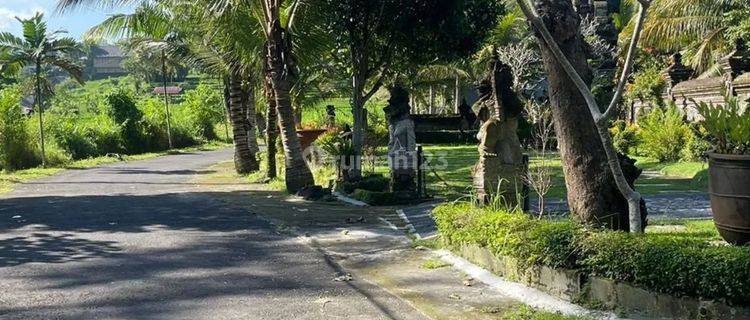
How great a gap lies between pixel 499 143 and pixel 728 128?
3660 millimetres

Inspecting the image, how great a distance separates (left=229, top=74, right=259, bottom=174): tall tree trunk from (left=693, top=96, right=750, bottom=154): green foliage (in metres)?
16.0

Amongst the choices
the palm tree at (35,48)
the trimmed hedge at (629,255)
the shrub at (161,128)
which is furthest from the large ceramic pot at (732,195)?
the shrub at (161,128)

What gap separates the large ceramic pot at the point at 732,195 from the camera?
18.9 ft

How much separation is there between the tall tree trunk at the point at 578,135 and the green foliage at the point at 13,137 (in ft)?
75.0

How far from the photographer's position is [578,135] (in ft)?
21.9

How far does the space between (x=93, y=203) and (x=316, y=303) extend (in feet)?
30.9

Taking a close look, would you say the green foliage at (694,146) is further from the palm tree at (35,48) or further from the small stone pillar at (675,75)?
the palm tree at (35,48)

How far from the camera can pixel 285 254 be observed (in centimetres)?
857

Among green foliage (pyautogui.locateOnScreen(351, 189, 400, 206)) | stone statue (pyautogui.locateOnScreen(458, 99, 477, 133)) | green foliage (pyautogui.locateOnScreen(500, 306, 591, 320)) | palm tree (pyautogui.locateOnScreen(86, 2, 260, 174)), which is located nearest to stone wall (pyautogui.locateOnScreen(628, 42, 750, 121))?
green foliage (pyautogui.locateOnScreen(351, 189, 400, 206))

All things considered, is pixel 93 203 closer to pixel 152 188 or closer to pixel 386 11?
pixel 152 188

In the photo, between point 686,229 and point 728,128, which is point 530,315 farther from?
point 686,229

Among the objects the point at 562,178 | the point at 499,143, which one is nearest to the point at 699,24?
the point at 562,178

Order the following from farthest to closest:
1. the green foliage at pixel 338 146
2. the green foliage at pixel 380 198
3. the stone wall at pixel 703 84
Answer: the stone wall at pixel 703 84 < the green foliage at pixel 338 146 < the green foliage at pixel 380 198

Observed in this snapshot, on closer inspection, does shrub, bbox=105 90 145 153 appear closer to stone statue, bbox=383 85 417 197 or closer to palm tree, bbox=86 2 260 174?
palm tree, bbox=86 2 260 174
